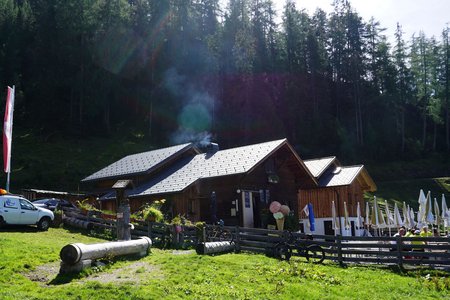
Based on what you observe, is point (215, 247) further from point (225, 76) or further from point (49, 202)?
point (225, 76)

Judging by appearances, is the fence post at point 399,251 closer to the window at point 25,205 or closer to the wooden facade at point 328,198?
the window at point 25,205

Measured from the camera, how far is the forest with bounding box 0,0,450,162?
56.5 m

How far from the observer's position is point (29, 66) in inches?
2306

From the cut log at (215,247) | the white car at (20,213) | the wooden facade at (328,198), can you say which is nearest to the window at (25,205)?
the white car at (20,213)

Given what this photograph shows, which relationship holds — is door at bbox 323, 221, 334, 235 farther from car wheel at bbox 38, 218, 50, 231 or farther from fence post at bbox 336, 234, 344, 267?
car wheel at bbox 38, 218, 50, 231

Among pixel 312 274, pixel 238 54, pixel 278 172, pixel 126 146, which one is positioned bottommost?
pixel 312 274

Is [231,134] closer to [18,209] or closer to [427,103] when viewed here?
[427,103]

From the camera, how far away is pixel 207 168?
29.1 m

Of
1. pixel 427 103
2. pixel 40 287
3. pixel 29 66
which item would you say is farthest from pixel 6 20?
pixel 427 103

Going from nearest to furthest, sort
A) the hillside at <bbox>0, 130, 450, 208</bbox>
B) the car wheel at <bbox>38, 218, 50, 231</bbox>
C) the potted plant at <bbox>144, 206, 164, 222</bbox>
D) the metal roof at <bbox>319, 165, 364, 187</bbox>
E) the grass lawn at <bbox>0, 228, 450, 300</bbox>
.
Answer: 1. the grass lawn at <bbox>0, 228, 450, 300</bbox>
2. the potted plant at <bbox>144, 206, 164, 222</bbox>
3. the car wheel at <bbox>38, 218, 50, 231</bbox>
4. the metal roof at <bbox>319, 165, 364, 187</bbox>
5. the hillside at <bbox>0, 130, 450, 208</bbox>

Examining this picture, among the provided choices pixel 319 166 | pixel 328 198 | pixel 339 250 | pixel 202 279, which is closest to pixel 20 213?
pixel 202 279

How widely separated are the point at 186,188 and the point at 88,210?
17.3 ft

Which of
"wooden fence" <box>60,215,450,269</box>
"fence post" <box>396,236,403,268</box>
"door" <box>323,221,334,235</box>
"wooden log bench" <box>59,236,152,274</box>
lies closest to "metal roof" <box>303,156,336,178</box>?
"door" <box>323,221,334,235</box>

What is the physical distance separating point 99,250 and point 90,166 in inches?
1350
